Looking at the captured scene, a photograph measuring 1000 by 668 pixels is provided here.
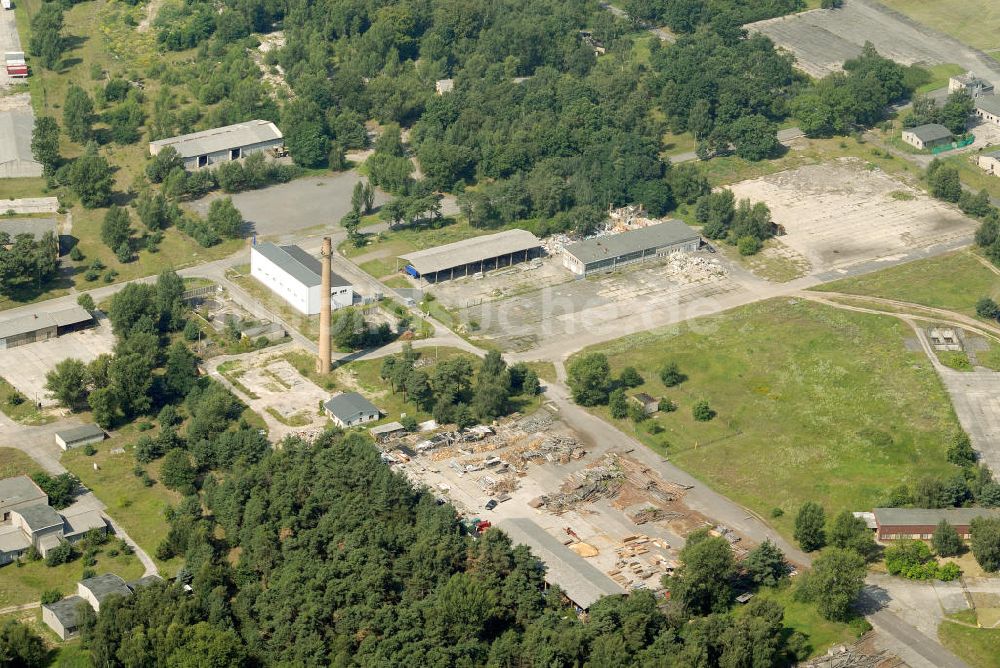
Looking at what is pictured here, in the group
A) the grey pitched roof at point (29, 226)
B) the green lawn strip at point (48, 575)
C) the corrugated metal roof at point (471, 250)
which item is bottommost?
the grey pitched roof at point (29, 226)

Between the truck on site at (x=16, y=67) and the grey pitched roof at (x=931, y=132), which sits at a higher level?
the grey pitched roof at (x=931, y=132)

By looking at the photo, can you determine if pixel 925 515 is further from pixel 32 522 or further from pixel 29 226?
pixel 29 226

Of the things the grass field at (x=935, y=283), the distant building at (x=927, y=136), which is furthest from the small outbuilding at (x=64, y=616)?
the distant building at (x=927, y=136)

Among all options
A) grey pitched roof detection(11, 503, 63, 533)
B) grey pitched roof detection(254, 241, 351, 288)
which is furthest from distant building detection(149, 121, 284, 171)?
grey pitched roof detection(11, 503, 63, 533)

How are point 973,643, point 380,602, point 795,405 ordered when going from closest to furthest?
1. point 973,643
2. point 380,602
3. point 795,405

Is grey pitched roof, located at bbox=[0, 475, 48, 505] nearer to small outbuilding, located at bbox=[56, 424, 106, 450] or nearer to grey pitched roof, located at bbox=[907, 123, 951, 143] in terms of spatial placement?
small outbuilding, located at bbox=[56, 424, 106, 450]

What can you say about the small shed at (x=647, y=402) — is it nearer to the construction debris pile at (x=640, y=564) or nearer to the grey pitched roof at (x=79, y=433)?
the construction debris pile at (x=640, y=564)

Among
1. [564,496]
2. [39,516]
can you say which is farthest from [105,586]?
[564,496]
